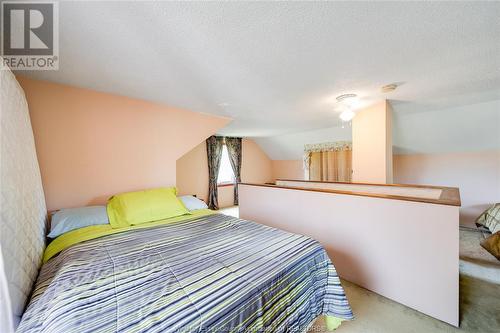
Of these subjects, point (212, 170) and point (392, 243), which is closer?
point (392, 243)

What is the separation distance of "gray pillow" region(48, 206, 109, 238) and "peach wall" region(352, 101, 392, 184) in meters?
3.39

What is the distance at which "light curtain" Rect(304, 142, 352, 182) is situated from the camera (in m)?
4.47

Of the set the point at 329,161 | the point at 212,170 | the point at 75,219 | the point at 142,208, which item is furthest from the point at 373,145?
the point at 75,219

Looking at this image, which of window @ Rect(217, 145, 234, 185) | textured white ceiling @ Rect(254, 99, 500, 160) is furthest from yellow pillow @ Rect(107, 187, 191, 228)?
textured white ceiling @ Rect(254, 99, 500, 160)

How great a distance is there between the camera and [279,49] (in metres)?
1.37

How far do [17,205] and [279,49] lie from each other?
2.00 metres

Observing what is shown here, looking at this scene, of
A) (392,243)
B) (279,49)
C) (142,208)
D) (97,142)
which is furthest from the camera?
(97,142)

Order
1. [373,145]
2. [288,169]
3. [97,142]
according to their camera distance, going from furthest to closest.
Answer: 1. [288,169]
2. [373,145]
3. [97,142]

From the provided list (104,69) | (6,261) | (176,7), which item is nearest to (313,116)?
(176,7)

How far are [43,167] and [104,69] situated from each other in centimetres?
122

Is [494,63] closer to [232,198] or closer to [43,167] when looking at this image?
[43,167]

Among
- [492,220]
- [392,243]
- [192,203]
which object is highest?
[192,203]

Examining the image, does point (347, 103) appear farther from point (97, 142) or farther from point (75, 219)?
point (75, 219)

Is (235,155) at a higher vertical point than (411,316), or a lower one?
higher
